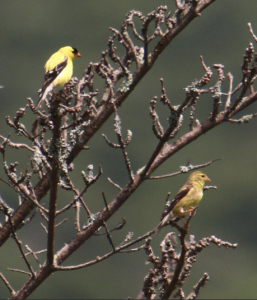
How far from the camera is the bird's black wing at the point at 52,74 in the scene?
6.89 metres

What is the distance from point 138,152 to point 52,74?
40.4 m

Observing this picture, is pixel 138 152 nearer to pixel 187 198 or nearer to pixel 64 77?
pixel 64 77

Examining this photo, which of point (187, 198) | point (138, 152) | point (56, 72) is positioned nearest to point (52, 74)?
point (56, 72)

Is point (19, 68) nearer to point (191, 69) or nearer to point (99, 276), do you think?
point (191, 69)

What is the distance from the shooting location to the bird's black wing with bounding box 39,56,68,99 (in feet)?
22.6

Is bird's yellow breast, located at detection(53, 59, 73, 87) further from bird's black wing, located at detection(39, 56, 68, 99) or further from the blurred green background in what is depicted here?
the blurred green background

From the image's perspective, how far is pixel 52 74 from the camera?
728cm

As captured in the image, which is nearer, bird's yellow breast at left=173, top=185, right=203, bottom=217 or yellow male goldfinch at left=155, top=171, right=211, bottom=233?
yellow male goldfinch at left=155, top=171, right=211, bottom=233

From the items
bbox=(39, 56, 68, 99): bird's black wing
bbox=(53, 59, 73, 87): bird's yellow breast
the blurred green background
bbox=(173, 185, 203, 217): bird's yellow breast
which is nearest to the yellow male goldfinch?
bbox=(173, 185, 203, 217): bird's yellow breast

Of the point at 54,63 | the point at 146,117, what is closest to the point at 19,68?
the point at 146,117

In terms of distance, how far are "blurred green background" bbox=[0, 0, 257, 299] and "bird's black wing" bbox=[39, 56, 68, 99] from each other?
24.5 meters

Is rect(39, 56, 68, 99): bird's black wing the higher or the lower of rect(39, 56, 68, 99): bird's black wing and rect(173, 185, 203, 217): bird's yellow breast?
the higher

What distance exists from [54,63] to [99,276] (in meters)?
38.6

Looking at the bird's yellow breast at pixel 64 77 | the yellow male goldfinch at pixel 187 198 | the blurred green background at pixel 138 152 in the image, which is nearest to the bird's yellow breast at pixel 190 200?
the yellow male goldfinch at pixel 187 198
